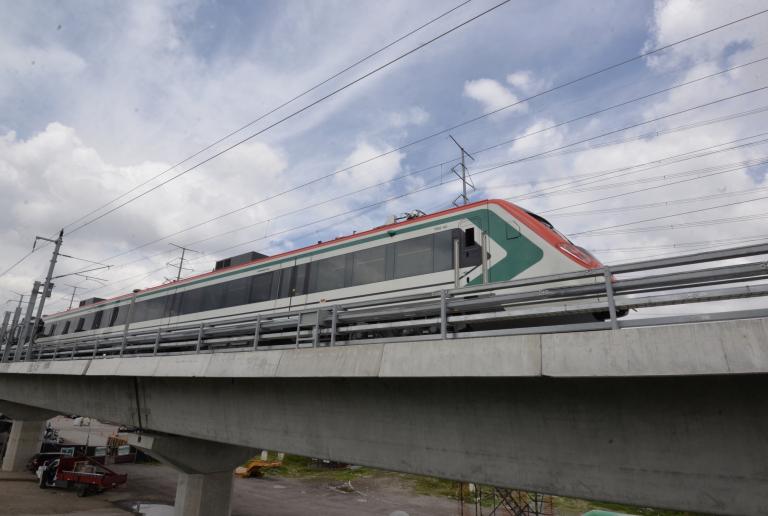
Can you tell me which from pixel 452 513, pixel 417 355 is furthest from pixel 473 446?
pixel 452 513

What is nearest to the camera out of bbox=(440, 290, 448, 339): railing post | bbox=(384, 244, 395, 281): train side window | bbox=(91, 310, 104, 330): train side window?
Result: bbox=(440, 290, 448, 339): railing post

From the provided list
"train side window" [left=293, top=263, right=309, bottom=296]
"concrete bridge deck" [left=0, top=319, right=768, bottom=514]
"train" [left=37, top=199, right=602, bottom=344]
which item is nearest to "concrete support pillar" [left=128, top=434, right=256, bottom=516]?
"train" [left=37, top=199, right=602, bottom=344]

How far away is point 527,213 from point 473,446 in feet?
19.4

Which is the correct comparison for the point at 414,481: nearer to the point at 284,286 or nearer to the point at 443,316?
the point at 284,286

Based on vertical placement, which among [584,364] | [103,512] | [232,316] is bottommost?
[103,512]

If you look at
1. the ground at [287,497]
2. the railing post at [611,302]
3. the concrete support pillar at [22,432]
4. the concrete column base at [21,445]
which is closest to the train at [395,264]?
the railing post at [611,302]

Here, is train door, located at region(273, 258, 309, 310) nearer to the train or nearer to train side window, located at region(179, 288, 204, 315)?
the train

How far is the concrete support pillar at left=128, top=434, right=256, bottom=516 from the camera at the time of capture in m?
12.8

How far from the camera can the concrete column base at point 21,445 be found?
3091cm

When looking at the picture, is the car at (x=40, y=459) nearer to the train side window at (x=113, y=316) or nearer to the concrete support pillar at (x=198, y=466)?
the train side window at (x=113, y=316)

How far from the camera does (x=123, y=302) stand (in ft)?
74.8

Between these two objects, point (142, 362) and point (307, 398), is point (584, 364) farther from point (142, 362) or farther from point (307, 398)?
point (142, 362)

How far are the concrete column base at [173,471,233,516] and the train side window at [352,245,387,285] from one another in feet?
26.8

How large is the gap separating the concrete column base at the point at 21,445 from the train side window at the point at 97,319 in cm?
1345
